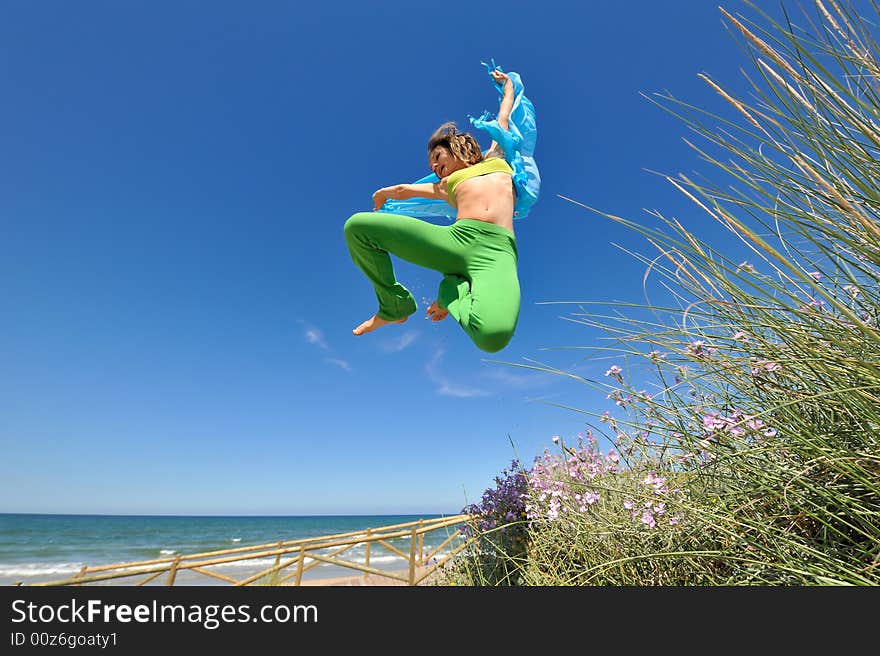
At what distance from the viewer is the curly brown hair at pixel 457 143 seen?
245 centimetres

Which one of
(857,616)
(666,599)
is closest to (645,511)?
(666,599)

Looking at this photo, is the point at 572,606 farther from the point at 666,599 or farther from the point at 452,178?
the point at 452,178

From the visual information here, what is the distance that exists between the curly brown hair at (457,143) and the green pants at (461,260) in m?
0.57

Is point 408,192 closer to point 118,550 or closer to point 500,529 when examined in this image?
point 500,529

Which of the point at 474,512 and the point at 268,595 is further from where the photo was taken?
the point at 474,512

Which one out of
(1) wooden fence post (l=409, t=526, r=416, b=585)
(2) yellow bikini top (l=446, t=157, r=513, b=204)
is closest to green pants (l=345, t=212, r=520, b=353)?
(2) yellow bikini top (l=446, t=157, r=513, b=204)

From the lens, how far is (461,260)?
2.05 meters

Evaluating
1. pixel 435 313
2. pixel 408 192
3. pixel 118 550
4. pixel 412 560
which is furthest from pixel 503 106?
pixel 118 550

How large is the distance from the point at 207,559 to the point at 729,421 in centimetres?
433

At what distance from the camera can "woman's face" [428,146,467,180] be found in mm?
2441

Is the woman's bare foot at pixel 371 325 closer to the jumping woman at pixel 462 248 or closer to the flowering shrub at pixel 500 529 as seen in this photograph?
the jumping woman at pixel 462 248

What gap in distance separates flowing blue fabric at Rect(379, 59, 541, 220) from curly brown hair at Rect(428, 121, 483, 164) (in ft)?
0.31

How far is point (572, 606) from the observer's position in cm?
111

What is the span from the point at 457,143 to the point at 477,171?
31 cm
